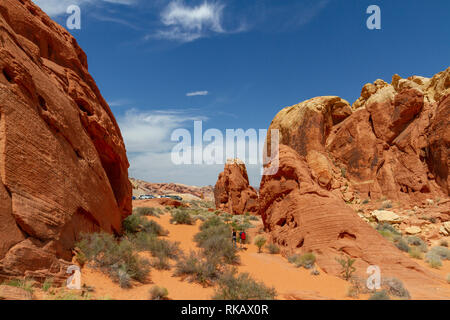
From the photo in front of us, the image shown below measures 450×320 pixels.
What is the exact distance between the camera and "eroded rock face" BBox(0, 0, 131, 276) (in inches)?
187

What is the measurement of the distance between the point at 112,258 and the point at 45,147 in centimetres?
310

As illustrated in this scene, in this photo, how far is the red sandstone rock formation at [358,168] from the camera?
330 inches

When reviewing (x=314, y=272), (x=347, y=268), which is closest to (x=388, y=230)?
(x=347, y=268)

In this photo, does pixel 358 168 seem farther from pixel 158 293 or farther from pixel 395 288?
pixel 158 293

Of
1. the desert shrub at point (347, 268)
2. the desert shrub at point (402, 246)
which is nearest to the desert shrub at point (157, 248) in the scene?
the desert shrub at point (347, 268)

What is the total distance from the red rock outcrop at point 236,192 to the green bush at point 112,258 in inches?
893

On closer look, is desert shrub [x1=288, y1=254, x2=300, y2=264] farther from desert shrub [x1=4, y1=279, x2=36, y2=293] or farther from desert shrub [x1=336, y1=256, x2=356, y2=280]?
desert shrub [x1=4, y1=279, x2=36, y2=293]

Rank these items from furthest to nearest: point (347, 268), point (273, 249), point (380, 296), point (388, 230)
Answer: point (388, 230), point (273, 249), point (347, 268), point (380, 296)

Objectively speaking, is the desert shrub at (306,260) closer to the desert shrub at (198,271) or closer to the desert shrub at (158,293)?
the desert shrub at (198,271)

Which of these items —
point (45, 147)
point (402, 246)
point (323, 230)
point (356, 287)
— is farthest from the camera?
point (402, 246)

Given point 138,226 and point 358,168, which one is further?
point 358,168

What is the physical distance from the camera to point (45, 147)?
5.89 meters

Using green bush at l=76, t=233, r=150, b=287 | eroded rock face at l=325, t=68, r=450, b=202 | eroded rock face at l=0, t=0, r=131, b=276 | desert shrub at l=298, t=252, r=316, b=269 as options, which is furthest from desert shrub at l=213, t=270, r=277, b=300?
eroded rock face at l=325, t=68, r=450, b=202

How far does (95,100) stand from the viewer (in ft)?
32.0
